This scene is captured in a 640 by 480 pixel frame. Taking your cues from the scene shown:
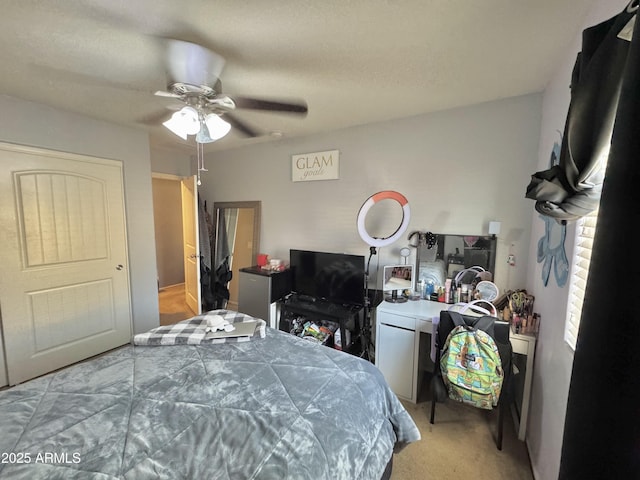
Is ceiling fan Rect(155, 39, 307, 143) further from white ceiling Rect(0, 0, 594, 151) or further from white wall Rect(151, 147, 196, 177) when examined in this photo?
white wall Rect(151, 147, 196, 177)

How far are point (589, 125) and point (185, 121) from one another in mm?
1823

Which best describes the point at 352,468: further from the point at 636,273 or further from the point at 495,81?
the point at 495,81

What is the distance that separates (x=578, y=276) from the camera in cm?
126

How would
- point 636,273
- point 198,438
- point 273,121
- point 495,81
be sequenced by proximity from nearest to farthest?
point 636,273 < point 198,438 < point 495,81 < point 273,121

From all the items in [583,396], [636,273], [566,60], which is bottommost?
[583,396]

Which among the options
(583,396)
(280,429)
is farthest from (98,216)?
(583,396)

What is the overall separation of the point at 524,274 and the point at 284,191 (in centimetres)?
252

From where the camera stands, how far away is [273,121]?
265cm

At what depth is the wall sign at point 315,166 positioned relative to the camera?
9.59 feet

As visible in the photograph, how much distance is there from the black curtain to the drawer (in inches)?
60.9

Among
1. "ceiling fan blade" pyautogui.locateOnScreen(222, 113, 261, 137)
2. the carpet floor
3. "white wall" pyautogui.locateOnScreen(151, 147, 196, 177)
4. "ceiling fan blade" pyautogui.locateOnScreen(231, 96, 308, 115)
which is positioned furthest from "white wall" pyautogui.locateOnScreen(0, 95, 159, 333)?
the carpet floor

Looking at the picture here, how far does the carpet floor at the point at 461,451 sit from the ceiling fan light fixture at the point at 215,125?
2332 mm

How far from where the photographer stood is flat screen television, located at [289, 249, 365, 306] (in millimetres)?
2596

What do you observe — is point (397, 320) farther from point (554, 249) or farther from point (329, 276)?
point (554, 249)
